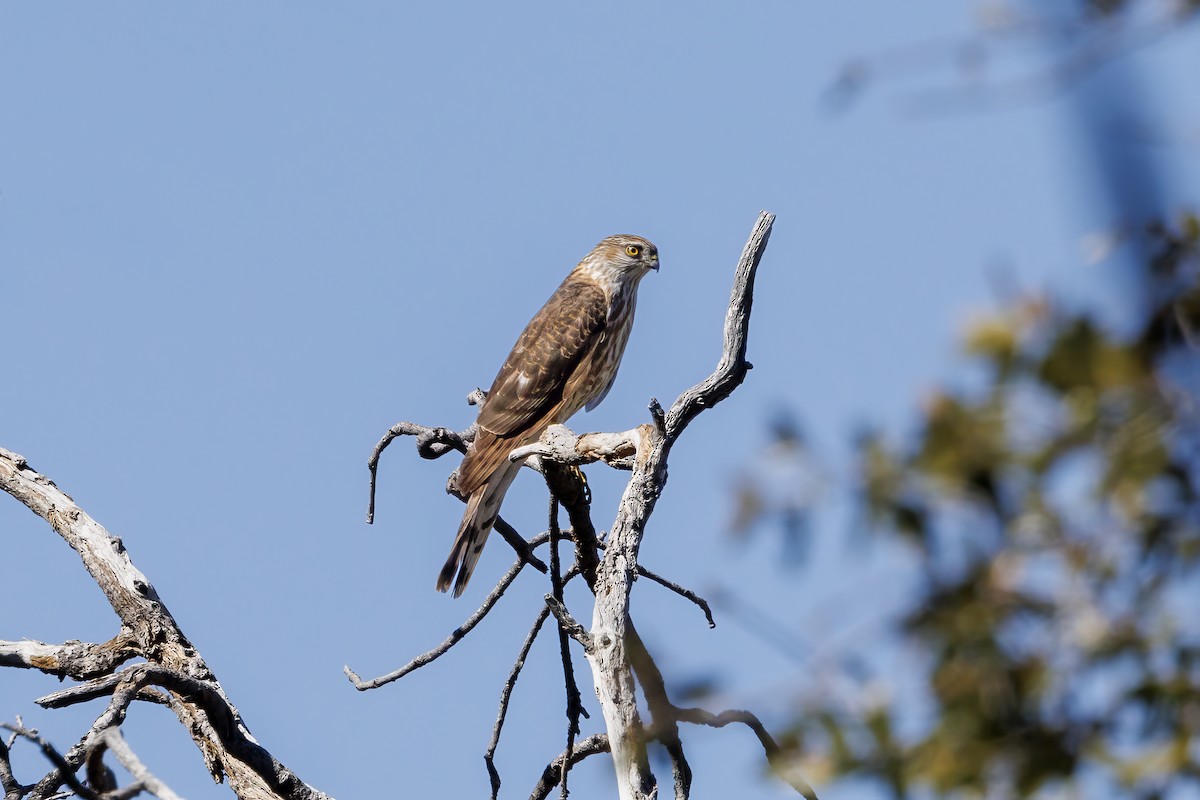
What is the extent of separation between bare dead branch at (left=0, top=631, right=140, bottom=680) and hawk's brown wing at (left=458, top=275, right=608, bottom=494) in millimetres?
2202

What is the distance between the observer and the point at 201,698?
399cm

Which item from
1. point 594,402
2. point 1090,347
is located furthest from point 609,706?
point 594,402

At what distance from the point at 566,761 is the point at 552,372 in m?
3.20

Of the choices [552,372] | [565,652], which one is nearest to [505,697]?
[565,652]

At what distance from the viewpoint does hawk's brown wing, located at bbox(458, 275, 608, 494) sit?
6602 millimetres

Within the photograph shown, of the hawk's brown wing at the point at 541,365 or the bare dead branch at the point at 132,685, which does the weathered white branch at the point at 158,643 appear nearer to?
the bare dead branch at the point at 132,685

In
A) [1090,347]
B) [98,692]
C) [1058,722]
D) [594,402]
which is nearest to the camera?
[1090,347]

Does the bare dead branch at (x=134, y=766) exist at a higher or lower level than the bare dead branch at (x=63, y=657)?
lower

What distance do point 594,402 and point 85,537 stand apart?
3212mm

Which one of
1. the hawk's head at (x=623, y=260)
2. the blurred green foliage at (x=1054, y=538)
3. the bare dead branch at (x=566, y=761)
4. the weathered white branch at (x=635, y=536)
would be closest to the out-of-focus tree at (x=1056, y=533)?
the blurred green foliage at (x=1054, y=538)

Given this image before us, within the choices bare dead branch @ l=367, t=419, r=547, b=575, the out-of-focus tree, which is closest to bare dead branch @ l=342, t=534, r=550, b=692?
bare dead branch @ l=367, t=419, r=547, b=575

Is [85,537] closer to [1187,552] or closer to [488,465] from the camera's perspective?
[488,465]

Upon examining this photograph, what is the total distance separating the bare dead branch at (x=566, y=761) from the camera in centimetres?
409

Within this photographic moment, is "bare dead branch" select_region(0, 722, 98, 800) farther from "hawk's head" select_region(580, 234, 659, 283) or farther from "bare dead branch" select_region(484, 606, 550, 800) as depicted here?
"hawk's head" select_region(580, 234, 659, 283)
